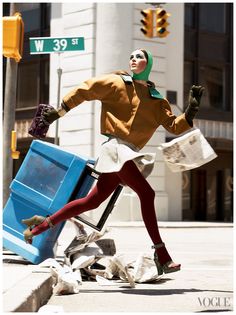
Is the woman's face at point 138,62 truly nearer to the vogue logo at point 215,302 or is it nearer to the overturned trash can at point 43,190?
the overturned trash can at point 43,190

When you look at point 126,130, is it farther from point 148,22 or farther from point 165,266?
point 148,22

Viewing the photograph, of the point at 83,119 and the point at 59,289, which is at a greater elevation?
the point at 83,119

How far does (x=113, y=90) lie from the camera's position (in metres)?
5.68

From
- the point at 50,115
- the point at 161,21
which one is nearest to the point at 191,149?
the point at 50,115

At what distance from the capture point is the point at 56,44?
1110 centimetres

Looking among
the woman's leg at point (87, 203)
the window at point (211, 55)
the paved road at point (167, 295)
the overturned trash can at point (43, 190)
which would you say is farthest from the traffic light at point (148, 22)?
the woman's leg at point (87, 203)

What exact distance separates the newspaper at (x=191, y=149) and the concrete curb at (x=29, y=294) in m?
1.57

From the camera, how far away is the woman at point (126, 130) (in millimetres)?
5602

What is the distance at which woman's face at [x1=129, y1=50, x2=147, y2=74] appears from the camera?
581cm

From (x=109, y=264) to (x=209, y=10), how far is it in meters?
21.2

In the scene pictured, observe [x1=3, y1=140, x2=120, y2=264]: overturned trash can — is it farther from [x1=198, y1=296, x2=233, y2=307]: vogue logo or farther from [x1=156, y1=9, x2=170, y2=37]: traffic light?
[x1=156, y1=9, x2=170, y2=37]: traffic light

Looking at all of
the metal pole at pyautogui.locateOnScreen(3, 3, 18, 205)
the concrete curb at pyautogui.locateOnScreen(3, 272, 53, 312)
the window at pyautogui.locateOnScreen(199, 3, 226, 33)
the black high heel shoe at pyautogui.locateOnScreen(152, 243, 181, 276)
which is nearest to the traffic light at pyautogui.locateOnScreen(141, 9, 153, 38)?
the metal pole at pyautogui.locateOnScreen(3, 3, 18, 205)

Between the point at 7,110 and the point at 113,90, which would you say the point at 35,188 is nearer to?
the point at 113,90

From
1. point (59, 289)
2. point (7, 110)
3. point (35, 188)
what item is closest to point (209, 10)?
point (7, 110)
